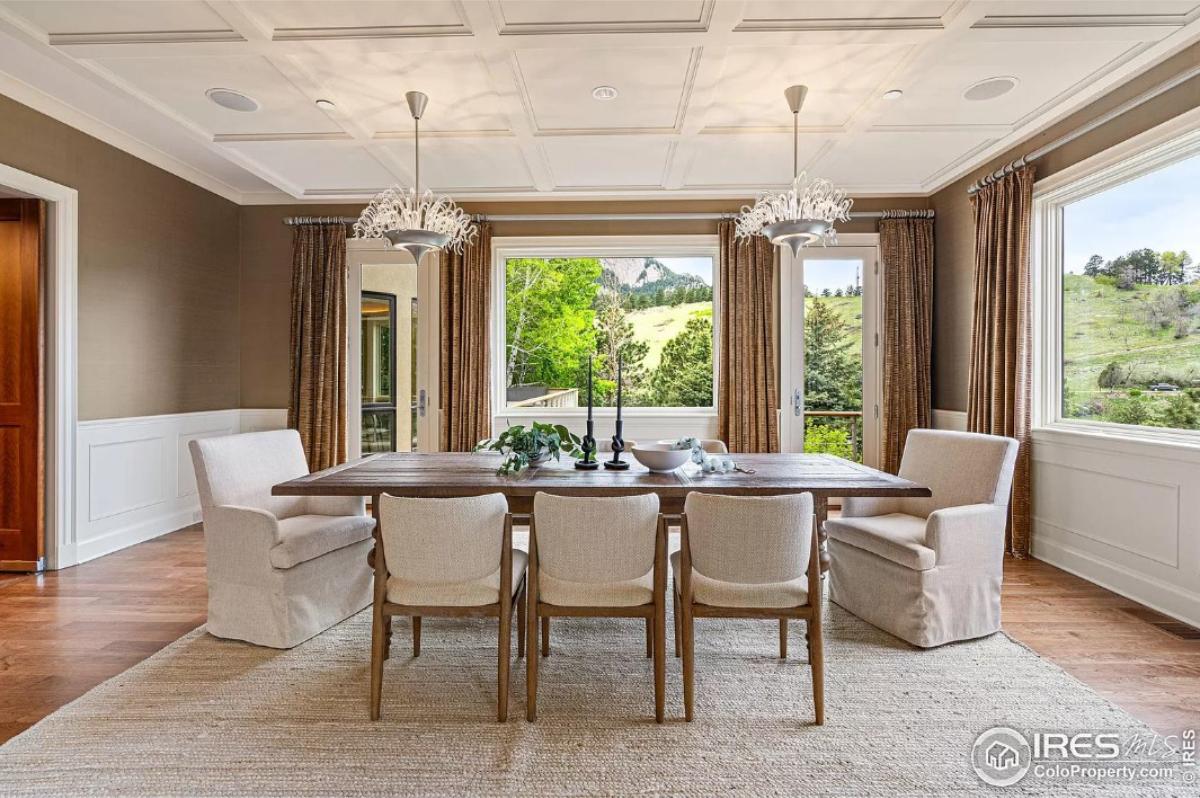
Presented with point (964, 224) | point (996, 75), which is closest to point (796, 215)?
point (996, 75)

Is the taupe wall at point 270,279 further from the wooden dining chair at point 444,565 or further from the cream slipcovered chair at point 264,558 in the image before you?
the wooden dining chair at point 444,565

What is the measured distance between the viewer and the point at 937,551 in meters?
2.65

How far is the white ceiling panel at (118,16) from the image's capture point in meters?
2.61

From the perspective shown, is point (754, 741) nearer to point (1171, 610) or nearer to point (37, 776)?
point (37, 776)

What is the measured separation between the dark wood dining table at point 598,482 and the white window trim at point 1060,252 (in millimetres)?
1798

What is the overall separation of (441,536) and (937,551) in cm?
207

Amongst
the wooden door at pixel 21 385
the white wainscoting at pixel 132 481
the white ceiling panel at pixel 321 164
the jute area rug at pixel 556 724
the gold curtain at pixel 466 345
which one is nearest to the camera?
the jute area rug at pixel 556 724

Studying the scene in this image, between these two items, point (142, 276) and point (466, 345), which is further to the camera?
point (466, 345)

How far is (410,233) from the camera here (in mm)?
3176

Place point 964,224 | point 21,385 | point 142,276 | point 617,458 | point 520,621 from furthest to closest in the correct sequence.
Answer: point 964,224 < point 142,276 < point 21,385 < point 617,458 < point 520,621

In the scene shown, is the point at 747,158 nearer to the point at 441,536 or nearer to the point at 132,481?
the point at 441,536

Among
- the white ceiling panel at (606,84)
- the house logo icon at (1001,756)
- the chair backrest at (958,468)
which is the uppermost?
the white ceiling panel at (606,84)

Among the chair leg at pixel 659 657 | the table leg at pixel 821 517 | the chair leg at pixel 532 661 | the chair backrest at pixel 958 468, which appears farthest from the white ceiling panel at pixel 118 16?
the chair backrest at pixel 958 468

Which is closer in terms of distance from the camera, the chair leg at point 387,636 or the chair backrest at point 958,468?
the chair leg at point 387,636
